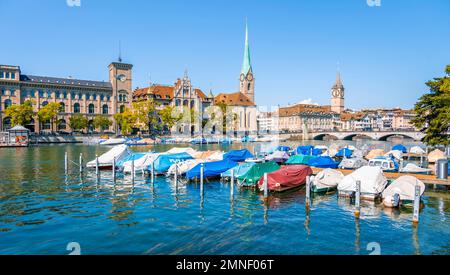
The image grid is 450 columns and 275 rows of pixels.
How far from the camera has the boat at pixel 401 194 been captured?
22.6 m

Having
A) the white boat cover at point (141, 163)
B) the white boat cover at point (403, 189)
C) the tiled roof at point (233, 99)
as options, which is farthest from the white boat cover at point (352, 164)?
the tiled roof at point (233, 99)

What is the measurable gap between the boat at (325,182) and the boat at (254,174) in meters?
4.17

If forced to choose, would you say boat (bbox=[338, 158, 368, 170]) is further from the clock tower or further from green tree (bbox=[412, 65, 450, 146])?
the clock tower

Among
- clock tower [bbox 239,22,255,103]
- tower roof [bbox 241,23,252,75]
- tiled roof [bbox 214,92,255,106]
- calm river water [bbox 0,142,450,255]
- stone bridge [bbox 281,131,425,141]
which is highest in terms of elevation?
tower roof [bbox 241,23,252,75]

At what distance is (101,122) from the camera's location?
108 m

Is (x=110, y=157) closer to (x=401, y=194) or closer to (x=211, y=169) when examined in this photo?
(x=211, y=169)

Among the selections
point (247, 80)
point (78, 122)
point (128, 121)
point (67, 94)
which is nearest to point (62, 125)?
Result: point (78, 122)

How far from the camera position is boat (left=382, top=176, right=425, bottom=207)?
74.1 ft

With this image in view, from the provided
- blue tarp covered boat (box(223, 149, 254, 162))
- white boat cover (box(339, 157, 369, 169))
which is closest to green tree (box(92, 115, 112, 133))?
blue tarp covered boat (box(223, 149, 254, 162))

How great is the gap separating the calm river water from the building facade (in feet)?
277

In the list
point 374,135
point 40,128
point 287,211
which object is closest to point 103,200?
point 287,211

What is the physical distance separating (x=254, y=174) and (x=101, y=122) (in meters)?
89.0

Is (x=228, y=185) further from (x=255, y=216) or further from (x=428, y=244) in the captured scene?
(x=428, y=244)
